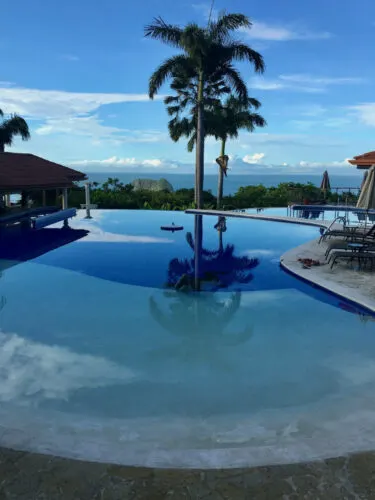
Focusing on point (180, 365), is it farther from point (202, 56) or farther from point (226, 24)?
point (226, 24)

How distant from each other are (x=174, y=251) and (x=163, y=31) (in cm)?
1573

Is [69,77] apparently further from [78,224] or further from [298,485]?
[298,485]

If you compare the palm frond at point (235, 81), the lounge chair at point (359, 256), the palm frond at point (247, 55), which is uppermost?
the palm frond at point (247, 55)

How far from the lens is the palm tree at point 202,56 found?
24344 millimetres

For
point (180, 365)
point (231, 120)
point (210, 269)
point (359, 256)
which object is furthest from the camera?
point (231, 120)

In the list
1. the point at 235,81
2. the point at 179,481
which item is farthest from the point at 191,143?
the point at 179,481

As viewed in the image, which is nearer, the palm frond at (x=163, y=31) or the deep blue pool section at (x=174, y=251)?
the deep blue pool section at (x=174, y=251)

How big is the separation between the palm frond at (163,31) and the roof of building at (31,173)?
9.77 meters

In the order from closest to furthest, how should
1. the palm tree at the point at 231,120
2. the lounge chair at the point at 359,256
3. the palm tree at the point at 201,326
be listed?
the palm tree at the point at 201,326 < the lounge chair at the point at 359,256 < the palm tree at the point at 231,120

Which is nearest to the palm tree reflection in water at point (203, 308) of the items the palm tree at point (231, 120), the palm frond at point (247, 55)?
the palm tree at point (231, 120)

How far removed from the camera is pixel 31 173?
23828mm

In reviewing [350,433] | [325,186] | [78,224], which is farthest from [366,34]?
[350,433]

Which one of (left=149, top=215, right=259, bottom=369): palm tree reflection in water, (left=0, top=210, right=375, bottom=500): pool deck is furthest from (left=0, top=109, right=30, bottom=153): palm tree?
(left=0, top=210, right=375, bottom=500): pool deck

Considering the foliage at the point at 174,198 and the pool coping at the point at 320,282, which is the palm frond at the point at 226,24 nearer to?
the foliage at the point at 174,198
